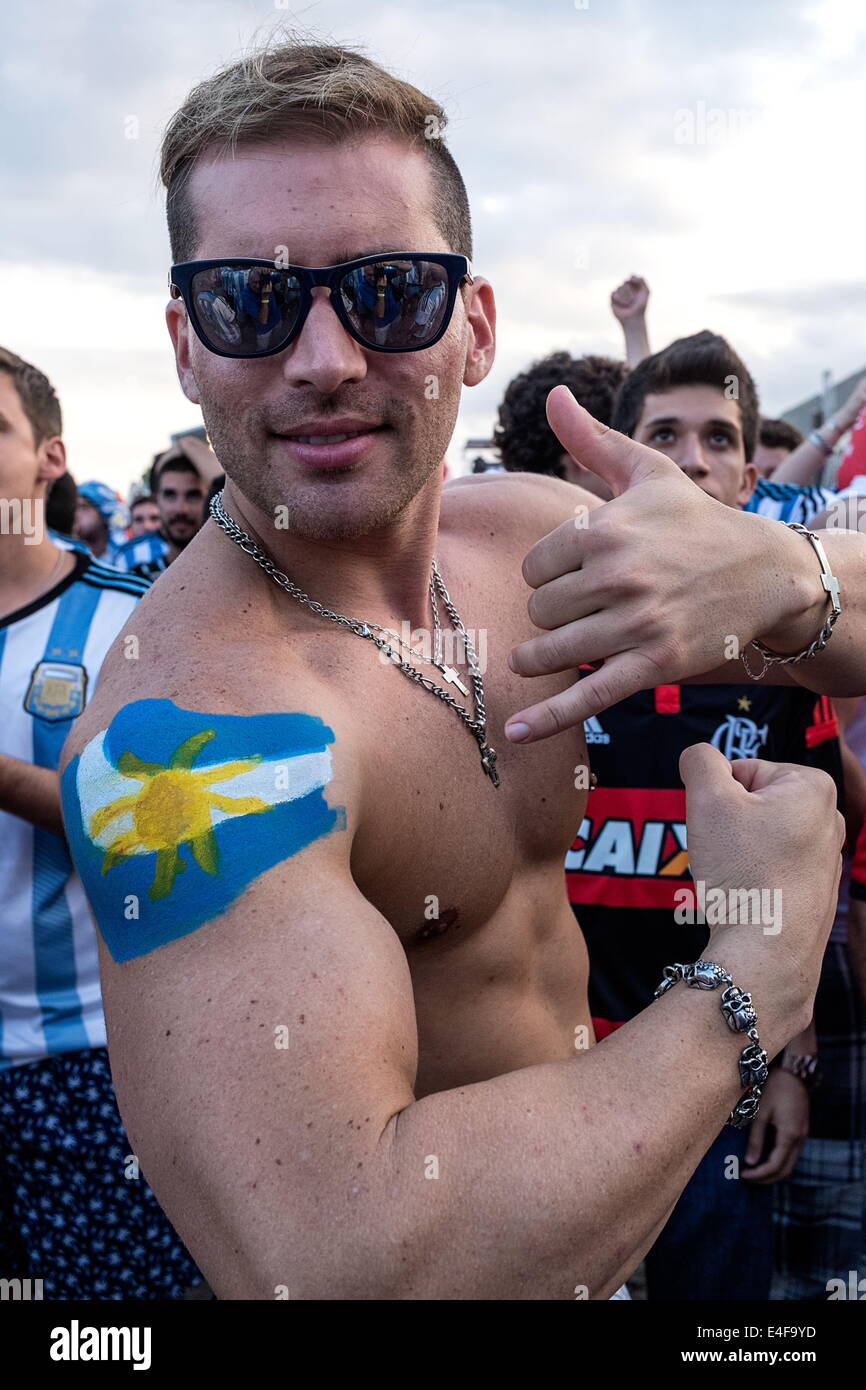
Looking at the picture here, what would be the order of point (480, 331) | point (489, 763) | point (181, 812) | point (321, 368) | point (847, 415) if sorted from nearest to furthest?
point (181, 812)
point (321, 368)
point (489, 763)
point (480, 331)
point (847, 415)

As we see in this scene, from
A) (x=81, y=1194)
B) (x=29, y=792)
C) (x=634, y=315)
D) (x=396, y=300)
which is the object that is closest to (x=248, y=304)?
(x=396, y=300)

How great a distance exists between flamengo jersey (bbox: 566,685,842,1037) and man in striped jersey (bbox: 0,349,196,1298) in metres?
1.25

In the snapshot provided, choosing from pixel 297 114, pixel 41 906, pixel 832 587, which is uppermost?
pixel 297 114

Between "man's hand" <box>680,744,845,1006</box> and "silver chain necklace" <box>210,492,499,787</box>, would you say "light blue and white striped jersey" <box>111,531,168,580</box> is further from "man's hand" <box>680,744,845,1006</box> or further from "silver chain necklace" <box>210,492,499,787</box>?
"man's hand" <box>680,744,845,1006</box>

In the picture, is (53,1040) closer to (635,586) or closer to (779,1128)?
(779,1128)

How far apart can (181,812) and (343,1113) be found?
38 centimetres

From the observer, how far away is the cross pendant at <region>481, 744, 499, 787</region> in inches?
71.2

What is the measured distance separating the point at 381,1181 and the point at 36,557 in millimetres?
2287

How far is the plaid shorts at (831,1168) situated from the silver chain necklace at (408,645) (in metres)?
1.61

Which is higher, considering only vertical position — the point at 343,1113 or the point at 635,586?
the point at 635,586

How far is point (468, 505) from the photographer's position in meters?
2.37

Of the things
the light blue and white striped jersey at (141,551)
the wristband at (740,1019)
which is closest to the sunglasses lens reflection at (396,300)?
the wristband at (740,1019)

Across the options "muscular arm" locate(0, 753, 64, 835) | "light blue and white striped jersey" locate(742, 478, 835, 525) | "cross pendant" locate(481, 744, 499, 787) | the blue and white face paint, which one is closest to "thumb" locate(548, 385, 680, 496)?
"cross pendant" locate(481, 744, 499, 787)

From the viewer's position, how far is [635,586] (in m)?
1.40
